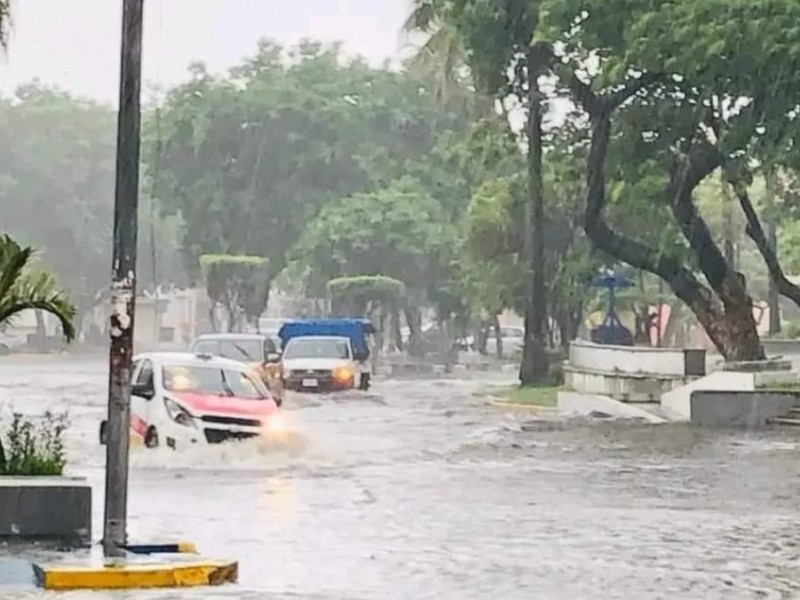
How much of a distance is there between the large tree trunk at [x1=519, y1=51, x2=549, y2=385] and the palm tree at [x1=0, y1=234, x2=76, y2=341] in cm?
3074

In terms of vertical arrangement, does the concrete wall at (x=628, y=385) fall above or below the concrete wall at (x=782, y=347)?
below

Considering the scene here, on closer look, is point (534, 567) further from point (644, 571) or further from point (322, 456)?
point (322, 456)

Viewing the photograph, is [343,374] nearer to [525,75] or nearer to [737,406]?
[525,75]

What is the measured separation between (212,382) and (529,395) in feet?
67.7

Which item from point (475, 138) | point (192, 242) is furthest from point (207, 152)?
point (475, 138)

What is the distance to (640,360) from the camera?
40.9 metres

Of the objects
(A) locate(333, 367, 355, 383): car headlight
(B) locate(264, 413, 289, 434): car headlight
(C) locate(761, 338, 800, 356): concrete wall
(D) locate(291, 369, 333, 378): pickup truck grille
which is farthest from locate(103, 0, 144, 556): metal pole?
(C) locate(761, 338, 800, 356): concrete wall

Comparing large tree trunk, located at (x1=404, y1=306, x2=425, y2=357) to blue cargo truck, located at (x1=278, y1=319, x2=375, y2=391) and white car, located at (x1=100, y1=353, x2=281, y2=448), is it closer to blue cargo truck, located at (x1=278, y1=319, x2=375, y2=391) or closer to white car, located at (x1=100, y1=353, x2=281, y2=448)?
blue cargo truck, located at (x1=278, y1=319, x2=375, y2=391)

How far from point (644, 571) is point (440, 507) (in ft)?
16.7

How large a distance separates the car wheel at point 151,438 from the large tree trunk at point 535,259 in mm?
23549

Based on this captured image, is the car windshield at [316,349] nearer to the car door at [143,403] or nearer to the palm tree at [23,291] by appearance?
the car door at [143,403]

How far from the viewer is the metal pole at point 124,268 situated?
42.3 feet

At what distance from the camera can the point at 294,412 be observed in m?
36.2

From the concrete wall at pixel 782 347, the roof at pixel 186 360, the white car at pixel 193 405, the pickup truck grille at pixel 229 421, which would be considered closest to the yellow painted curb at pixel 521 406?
the concrete wall at pixel 782 347
